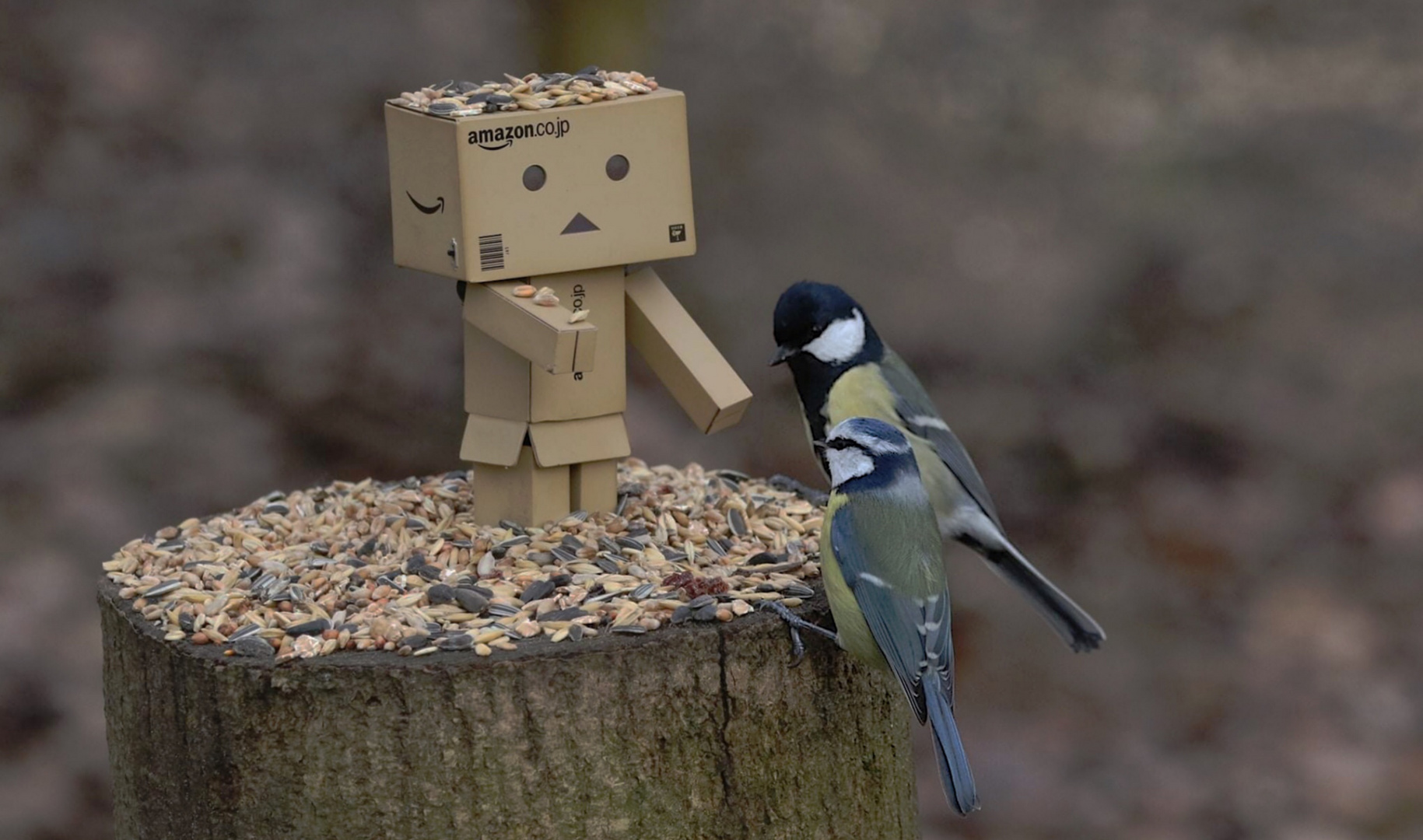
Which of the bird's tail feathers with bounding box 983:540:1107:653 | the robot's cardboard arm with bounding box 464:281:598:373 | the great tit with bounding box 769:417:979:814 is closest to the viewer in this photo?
the great tit with bounding box 769:417:979:814

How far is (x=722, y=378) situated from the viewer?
2.75 m

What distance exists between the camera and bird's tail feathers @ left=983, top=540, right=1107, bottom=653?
321cm

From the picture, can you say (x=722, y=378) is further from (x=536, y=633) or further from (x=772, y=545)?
(x=536, y=633)

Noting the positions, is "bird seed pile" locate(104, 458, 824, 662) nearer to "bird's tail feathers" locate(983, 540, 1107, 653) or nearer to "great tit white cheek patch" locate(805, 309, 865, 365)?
"great tit white cheek patch" locate(805, 309, 865, 365)

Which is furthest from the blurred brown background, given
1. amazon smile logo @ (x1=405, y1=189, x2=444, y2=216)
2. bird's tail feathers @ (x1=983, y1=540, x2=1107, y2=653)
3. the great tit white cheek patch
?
amazon smile logo @ (x1=405, y1=189, x2=444, y2=216)

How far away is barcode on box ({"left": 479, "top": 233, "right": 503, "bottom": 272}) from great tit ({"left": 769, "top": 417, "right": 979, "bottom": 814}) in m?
0.62

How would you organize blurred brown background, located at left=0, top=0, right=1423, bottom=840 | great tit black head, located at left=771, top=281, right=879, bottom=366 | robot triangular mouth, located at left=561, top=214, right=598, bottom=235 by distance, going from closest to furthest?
robot triangular mouth, located at left=561, top=214, right=598, bottom=235 < great tit black head, located at left=771, top=281, right=879, bottom=366 < blurred brown background, located at left=0, top=0, right=1423, bottom=840

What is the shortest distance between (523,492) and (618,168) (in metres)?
0.55

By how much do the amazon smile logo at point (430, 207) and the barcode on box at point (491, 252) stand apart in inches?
3.6

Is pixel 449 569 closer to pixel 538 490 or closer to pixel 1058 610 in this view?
pixel 538 490

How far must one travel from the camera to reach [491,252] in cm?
258

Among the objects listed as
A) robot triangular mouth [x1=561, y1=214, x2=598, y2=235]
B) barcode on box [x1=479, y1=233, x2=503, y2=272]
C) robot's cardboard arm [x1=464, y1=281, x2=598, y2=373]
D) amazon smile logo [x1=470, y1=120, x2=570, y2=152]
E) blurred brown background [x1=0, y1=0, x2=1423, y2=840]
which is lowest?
blurred brown background [x1=0, y1=0, x2=1423, y2=840]

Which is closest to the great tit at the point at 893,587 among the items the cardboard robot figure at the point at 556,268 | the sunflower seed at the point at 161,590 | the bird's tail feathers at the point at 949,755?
the bird's tail feathers at the point at 949,755

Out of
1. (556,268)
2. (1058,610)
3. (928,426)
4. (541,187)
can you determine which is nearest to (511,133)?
(541,187)
